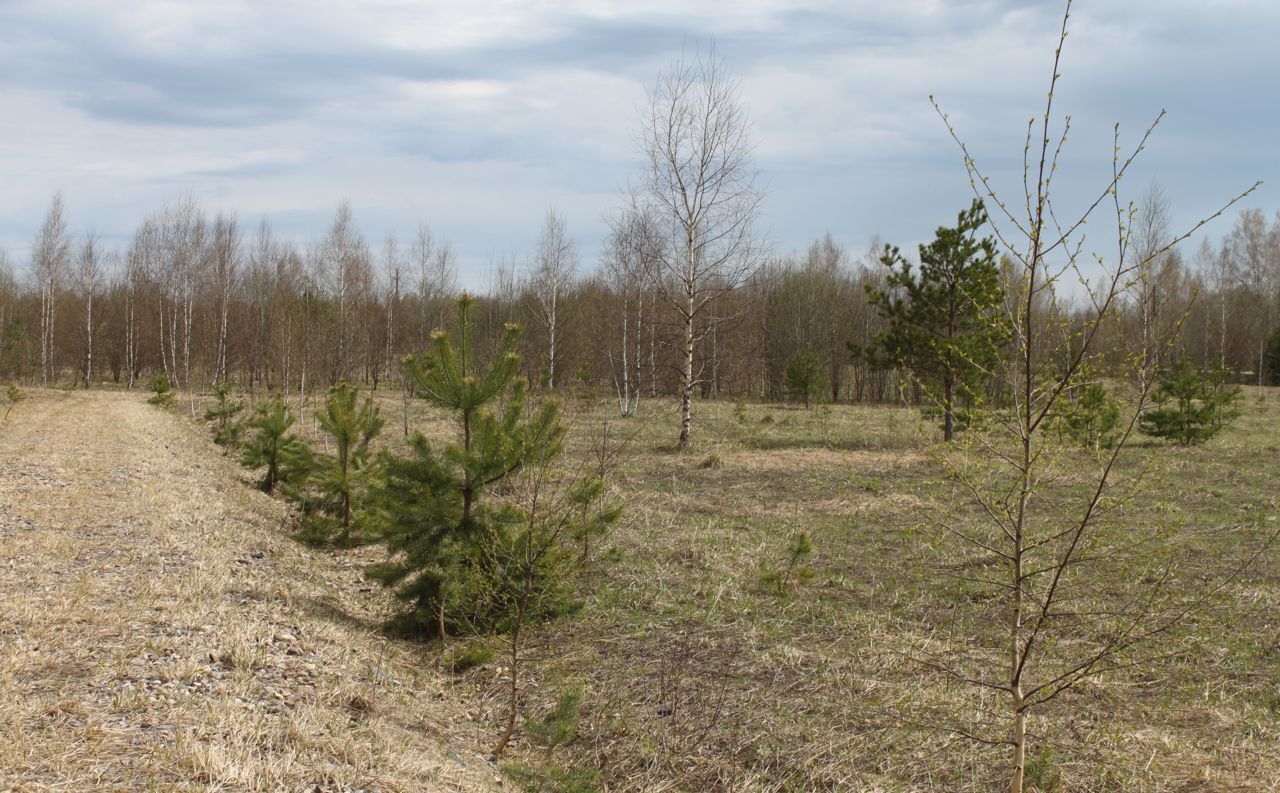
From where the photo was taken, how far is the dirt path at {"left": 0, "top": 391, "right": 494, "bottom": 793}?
3500 mm

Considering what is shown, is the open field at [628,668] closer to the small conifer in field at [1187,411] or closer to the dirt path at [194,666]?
the dirt path at [194,666]

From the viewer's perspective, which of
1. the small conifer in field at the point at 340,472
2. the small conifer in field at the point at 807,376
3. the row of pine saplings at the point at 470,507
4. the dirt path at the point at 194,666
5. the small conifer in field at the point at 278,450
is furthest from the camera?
the small conifer in field at the point at 807,376

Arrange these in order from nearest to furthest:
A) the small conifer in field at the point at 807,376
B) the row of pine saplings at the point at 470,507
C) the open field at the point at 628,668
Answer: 1. the open field at the point at 628,668
2. the row of pine saplings at the point at 470,507
3. the small conifer in field at the point at 807,376

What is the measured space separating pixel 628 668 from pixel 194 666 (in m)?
2.67

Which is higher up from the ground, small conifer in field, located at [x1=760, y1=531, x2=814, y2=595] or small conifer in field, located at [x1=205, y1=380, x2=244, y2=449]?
small conifer in field, located at [x1=205, y1=380, x2=244, y2=449]

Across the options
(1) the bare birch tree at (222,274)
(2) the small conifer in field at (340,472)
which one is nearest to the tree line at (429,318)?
(1) the bare birch tree at (222,274)

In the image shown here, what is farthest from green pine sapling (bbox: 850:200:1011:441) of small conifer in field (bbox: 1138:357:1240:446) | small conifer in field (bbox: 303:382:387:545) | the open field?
small conifer in field (bbox: 303:382:387:545)

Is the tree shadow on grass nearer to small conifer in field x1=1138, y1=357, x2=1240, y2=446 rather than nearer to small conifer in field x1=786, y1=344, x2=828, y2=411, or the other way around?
small conifer in field x1=1138, y1=357, x2=1240, y2=446

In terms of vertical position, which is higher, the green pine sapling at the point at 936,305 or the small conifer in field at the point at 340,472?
the green pine sapling at the point at 936,305

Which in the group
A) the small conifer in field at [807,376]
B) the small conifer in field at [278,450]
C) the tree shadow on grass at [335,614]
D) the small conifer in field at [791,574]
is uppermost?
the small conifer in field at [807,376]

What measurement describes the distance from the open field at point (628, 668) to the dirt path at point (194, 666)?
22 mm

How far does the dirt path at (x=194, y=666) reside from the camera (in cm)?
350

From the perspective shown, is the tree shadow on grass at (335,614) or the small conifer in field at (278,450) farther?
the small conifer in field at (278,450)

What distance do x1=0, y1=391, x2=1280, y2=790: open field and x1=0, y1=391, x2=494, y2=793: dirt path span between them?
2 centimetres
